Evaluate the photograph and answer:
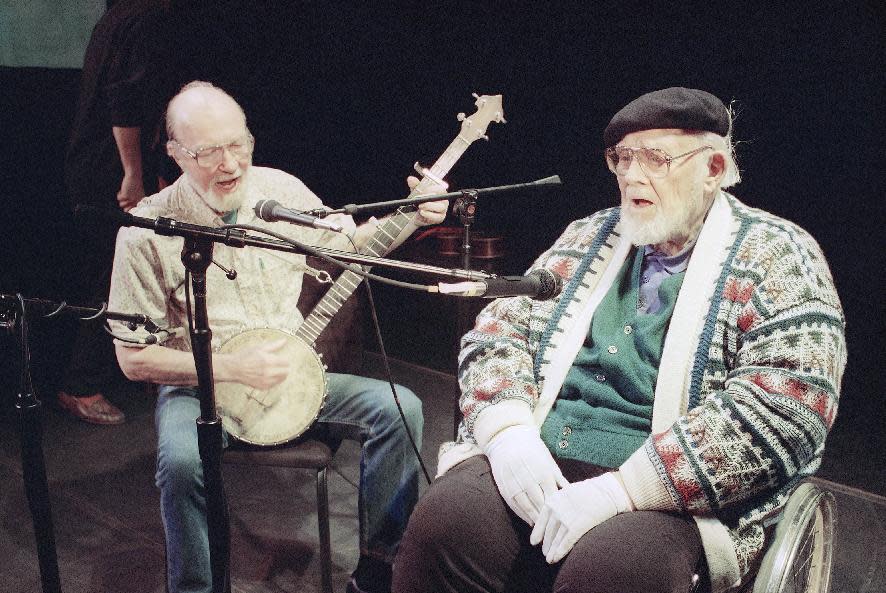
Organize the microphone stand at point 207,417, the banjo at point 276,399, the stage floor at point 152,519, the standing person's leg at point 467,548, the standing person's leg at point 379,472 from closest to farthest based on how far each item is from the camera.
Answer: the microphone stand at point 207,417, the standing person's leg at point 467,548, the banjo at point 276,399, the standing person's leg at point 379,472, the stage floor at point 152,519

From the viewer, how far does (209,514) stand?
1633 mm

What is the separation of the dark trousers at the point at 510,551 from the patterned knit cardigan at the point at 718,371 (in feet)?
0.23

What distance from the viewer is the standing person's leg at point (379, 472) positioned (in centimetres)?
224

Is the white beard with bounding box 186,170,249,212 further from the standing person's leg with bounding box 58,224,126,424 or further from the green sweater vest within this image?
the standing person's leg with bounding box 58,224,126,424

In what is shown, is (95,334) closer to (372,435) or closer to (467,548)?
(372,435)

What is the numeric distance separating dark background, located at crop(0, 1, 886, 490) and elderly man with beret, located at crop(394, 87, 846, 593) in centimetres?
163

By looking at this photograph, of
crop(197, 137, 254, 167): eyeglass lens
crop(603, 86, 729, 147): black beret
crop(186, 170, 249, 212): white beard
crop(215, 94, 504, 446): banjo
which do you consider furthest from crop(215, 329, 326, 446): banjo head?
crop(603, 86, 729, 147): black beret

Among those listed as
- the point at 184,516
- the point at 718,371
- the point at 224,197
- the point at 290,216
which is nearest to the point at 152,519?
the point at 184,516

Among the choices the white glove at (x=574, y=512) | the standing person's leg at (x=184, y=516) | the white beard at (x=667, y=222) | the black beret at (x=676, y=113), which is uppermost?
the black beret at (x=676, y=113)

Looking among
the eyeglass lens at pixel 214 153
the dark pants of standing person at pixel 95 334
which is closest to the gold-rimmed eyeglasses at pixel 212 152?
the eyeglass lens at pixel 214 153

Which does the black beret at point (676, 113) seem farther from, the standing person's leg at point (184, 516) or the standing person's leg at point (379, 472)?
the standing person's leg at point (184, 516)

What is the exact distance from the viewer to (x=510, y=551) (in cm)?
162

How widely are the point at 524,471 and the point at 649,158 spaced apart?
2.80 ft

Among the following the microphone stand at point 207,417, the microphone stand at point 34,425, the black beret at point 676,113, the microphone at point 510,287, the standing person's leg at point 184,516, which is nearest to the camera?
the microphone at point 510,287
